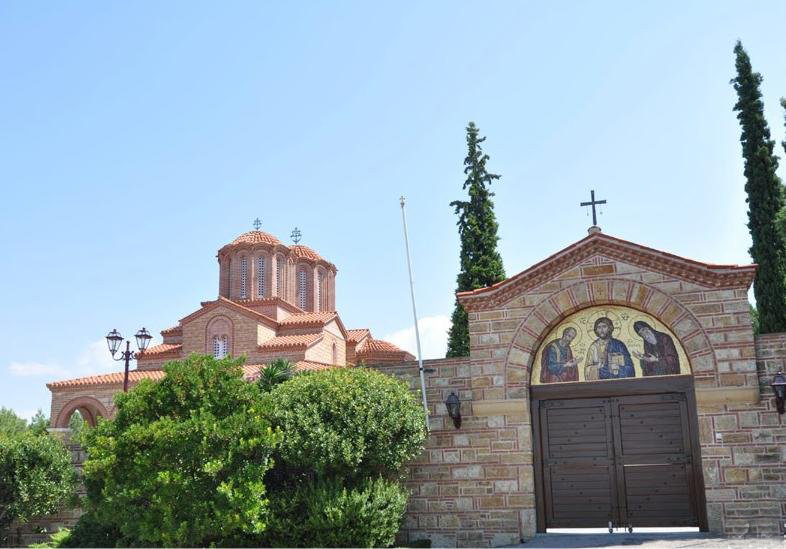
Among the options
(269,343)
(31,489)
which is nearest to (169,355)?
(269,343)

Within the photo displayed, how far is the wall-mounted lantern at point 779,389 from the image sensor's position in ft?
39.0

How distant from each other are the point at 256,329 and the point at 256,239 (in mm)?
5287

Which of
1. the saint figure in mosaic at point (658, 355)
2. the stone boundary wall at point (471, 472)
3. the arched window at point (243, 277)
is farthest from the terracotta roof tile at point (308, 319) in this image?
the saint figure in mosaic at point (658, 355)

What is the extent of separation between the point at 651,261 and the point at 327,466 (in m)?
6.84

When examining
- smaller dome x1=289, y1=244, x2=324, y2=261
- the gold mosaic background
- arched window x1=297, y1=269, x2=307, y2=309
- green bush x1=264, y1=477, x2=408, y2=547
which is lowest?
green bush x1=264, y1=477, x2=408, y2=547

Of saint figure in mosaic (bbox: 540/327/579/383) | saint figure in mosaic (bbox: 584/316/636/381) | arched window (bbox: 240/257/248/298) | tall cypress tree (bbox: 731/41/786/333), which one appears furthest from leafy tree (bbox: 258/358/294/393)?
arched window (bbox: 240/257/248/298)

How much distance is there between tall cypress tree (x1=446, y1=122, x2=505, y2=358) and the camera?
25614mm

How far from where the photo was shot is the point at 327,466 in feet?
40.7

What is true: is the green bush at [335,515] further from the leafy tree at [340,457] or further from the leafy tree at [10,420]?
the leafy tree at [10,420]

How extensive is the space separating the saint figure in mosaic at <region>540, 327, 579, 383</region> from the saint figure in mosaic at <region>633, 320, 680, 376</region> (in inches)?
44.9

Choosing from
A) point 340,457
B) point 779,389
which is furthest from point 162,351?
point 779,389

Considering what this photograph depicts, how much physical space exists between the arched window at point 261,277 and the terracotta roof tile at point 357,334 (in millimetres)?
5693

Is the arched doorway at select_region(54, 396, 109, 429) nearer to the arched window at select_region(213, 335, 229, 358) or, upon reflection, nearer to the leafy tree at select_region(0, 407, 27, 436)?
the arched window at select_region(213, 335, 229, 358)

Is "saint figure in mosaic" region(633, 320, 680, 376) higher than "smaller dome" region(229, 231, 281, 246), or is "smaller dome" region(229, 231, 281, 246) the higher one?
"smaller dome" region(229, 231, 281, 246)
